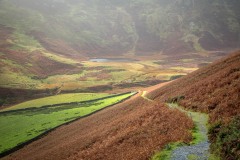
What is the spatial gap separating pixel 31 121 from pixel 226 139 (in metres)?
54.5

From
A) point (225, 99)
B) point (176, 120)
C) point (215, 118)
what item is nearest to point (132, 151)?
point (176, 120)

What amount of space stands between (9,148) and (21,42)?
11758 centimetres

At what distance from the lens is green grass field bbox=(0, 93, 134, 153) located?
5209 centimetres

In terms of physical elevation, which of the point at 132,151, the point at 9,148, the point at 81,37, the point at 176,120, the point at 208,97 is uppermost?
the point at 81,37

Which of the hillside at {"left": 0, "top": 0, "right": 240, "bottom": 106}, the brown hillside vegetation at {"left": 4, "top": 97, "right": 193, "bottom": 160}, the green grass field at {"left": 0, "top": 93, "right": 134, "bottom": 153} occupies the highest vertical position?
the hillside at {"left": 0, "top": 0, "right": 240, "bottom": 106}

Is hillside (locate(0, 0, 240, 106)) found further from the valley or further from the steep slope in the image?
the steep slope

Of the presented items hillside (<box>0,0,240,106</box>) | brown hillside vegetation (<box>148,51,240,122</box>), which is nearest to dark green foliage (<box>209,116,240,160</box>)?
brown hillside vegetation (<box>148,51,240,122</box>)

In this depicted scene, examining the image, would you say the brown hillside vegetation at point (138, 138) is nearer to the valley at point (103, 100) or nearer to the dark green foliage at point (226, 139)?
the valley at point (103, 100)

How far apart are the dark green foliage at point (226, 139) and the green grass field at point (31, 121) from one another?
40.2 metres

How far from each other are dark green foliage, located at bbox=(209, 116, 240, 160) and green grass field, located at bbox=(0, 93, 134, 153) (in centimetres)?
4024

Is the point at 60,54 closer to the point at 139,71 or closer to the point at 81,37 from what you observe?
the point at 81,37

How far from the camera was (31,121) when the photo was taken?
207 feet

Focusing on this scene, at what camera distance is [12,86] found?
325ft

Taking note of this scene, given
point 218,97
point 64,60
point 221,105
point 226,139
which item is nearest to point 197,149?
A: point 226,139
